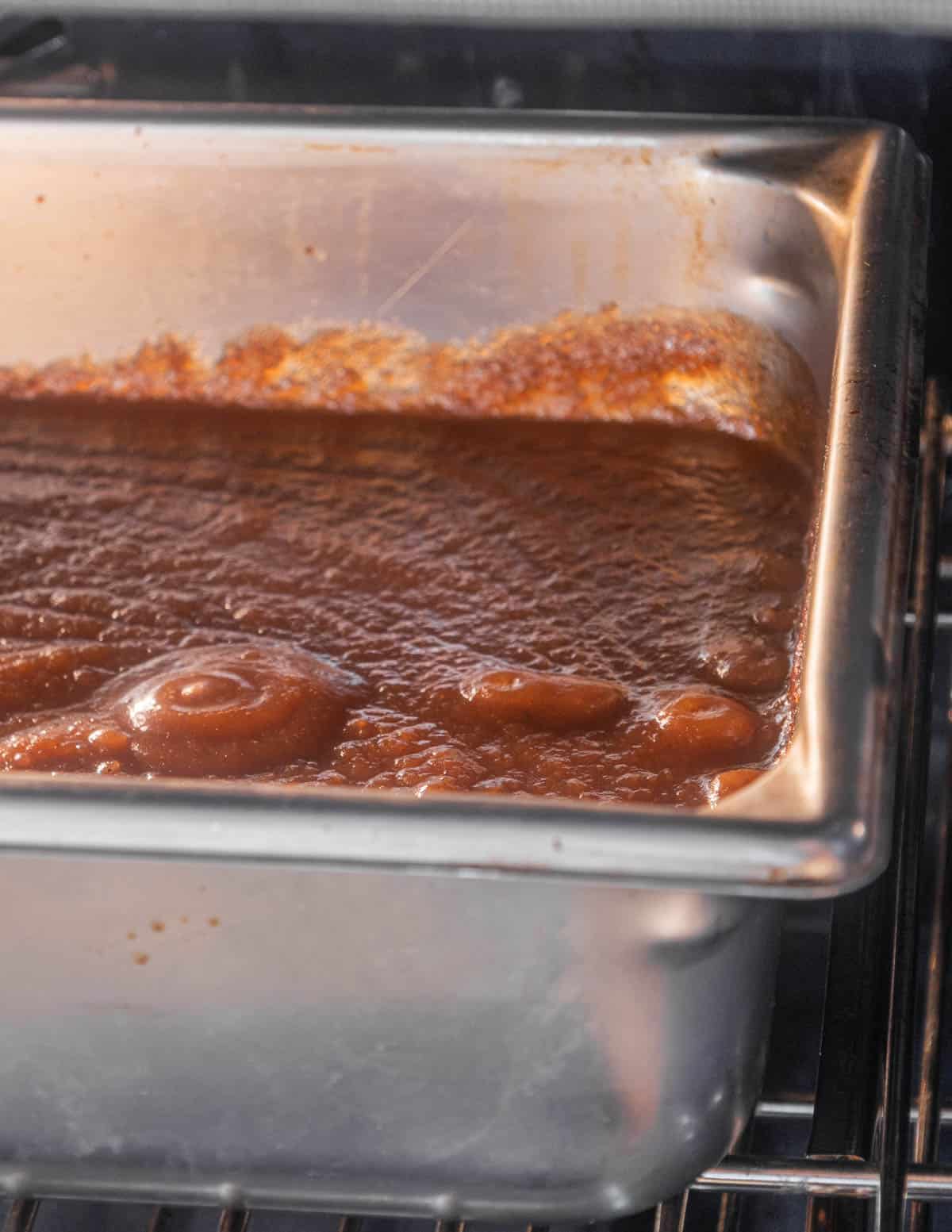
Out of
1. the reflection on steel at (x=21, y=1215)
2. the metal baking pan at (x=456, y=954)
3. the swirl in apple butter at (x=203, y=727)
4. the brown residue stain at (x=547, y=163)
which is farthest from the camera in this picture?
the brown residue stain at (x=547, y=163)

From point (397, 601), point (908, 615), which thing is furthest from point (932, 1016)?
point (397, 601)

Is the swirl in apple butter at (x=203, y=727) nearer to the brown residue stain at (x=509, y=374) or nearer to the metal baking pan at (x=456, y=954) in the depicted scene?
the metal baking pan at (x=456, y=954)

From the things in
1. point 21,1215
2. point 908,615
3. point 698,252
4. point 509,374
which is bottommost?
point 21,1215

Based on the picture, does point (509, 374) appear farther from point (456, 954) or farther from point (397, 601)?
point (456, 954)

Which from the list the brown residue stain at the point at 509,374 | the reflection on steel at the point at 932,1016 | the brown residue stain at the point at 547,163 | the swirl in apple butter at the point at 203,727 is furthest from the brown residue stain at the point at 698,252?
the swirl in apple butter at the point at 203,727

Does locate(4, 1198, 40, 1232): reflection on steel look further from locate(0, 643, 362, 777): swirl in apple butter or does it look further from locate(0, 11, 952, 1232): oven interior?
locate(0, 643, 362, 777): swirl in apple butter

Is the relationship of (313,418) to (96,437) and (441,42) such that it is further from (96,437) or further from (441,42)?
(441,42)

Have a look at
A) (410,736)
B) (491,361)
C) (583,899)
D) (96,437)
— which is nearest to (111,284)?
(96,437)
